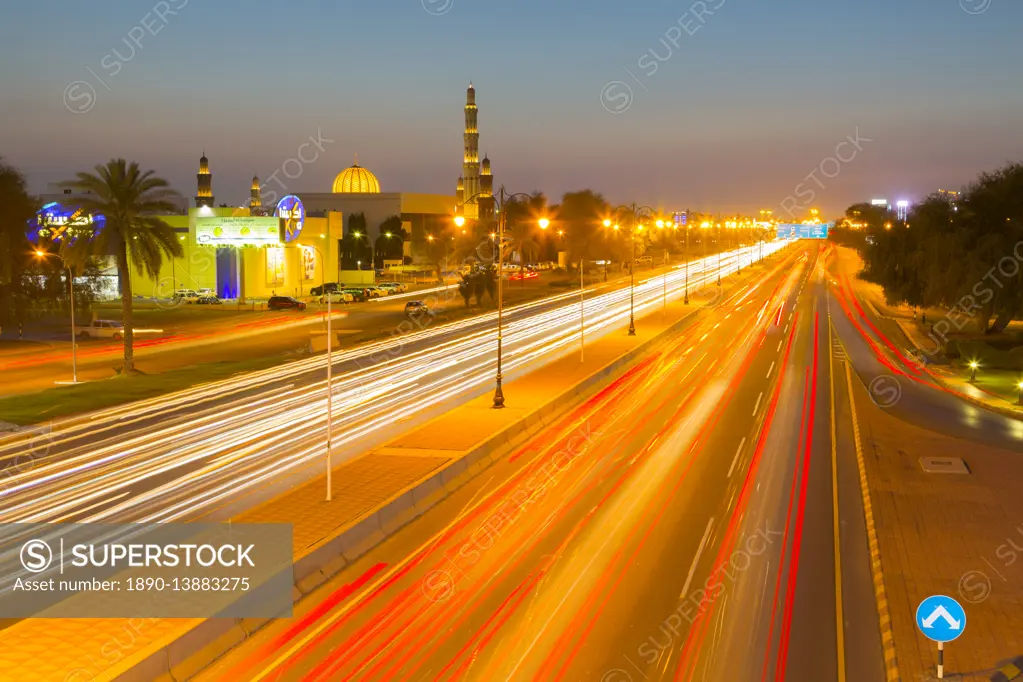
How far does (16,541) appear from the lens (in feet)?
46.6

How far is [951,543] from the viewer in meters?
14.8

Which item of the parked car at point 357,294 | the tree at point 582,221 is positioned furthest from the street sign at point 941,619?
the tree at point 582,221

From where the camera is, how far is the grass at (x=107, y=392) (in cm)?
2528

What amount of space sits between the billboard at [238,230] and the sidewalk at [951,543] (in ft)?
182

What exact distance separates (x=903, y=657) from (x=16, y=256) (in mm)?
48365

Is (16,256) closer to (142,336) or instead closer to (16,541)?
(142,336)

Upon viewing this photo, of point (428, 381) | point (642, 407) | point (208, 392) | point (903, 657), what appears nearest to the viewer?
point (903, 657)

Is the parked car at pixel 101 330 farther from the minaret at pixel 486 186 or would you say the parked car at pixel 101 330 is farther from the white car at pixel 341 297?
the minaret at pixel 486 186

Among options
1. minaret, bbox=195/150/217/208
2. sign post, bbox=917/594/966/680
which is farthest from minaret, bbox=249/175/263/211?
sign post, bbox=917/594/966/680

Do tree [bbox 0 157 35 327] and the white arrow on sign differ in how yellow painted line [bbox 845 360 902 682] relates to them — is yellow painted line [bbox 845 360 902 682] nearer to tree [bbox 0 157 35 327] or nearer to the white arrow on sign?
the white arrow on sign

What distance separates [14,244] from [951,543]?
156 feet

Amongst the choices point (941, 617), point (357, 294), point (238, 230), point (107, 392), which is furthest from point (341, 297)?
point (941, 617)

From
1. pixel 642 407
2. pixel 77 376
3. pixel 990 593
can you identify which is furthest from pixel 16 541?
pixel 77 376

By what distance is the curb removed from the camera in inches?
391
